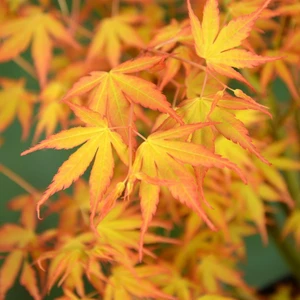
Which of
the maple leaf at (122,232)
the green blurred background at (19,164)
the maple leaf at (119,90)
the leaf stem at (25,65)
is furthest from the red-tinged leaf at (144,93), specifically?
the green blurred background at (19,164)

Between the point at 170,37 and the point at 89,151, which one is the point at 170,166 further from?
the point at 170,37

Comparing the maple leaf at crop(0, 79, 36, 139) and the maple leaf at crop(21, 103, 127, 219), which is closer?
the maple leaf at crop(21, 103, 127, 219)

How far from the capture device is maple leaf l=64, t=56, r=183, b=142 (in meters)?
0.55

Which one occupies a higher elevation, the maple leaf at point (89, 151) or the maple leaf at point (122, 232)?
the maple leaf at point (89, 151)

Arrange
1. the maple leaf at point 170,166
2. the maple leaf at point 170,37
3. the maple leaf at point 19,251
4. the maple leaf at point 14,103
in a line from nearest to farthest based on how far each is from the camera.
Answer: the maple leaf at point 170,166, the maple leaf at point 170,37, the maple leaf at point 19,251, the maple leaf at point 14,103

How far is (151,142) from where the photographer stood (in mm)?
533

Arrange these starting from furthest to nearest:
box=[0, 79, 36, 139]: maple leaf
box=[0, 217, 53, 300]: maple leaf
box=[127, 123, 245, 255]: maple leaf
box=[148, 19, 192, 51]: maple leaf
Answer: box=[0, 79, 36, 139]: maple leaf < box=[0, 217, 53, 300]: maple leaf < box=[148, 19, 192, 51]: maple leaf < box=[127, 123, 245, 255]: maple leaf

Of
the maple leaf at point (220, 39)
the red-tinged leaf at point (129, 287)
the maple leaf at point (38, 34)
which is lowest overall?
the red-tinged leaf at point (129, 287)

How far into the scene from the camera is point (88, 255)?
67cm

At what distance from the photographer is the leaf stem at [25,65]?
48.1 inches

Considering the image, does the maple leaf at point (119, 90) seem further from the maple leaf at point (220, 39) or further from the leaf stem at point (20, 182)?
the leaf stem at point (20, 182)

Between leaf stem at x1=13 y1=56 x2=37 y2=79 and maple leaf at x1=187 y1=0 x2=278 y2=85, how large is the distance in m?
0.74

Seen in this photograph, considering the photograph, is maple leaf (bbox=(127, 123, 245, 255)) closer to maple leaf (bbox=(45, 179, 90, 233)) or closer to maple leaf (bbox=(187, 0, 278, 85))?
maple leaf (bbox=(187, 0, 278, 85))

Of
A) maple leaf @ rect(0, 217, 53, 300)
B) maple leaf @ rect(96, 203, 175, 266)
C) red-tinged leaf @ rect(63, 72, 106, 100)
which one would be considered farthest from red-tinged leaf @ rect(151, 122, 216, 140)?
maple leaf @ rect(0, 217, 53, 300)
